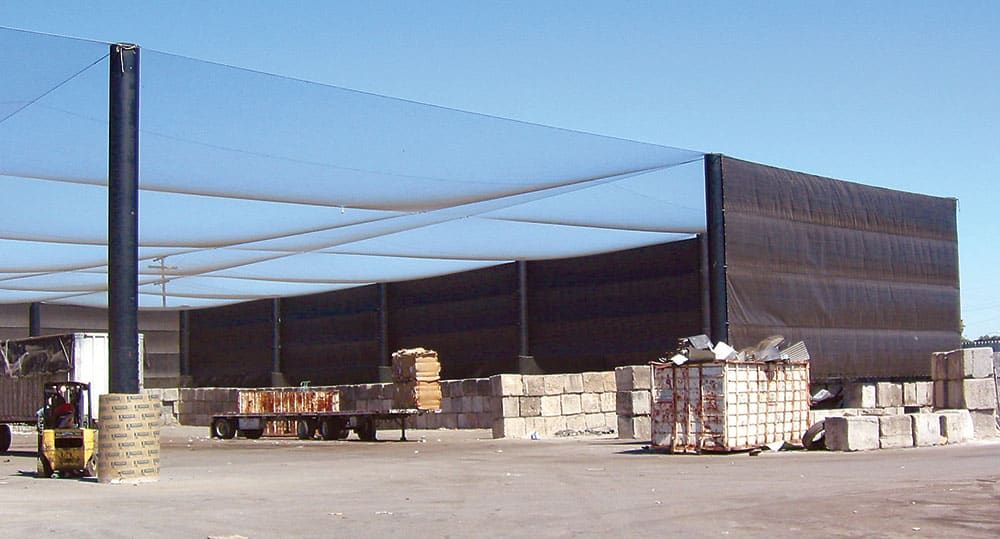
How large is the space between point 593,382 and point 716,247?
A: 6110mm

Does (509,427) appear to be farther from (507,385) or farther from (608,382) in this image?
(608,382)

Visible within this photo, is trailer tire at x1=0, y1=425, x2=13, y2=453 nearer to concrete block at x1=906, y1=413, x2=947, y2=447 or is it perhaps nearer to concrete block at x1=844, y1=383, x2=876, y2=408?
concrete block at x1=906, y1=413, x2=947, y2=447

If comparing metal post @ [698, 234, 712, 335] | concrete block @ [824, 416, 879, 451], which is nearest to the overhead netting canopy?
metal post @ [698, 234, 712, 335]

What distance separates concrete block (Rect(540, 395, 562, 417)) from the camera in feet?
102

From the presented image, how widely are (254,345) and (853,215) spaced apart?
79.5 feet

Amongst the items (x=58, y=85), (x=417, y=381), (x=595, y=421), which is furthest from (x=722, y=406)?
(x=58, y=85)

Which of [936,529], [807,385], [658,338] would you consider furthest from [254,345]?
[936,529]

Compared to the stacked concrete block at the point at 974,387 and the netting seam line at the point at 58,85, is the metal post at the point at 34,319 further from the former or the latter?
the stacked concrete block at the point at 974,387

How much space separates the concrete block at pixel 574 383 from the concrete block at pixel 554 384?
120 mm

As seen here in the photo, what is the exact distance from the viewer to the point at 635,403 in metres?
27.2

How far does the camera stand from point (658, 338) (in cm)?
3133

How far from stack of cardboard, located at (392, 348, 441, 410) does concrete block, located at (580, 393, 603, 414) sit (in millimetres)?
4023

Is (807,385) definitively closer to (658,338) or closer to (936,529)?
(658,338)

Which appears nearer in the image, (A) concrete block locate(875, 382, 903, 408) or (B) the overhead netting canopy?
(B) the overhead netting canopy
